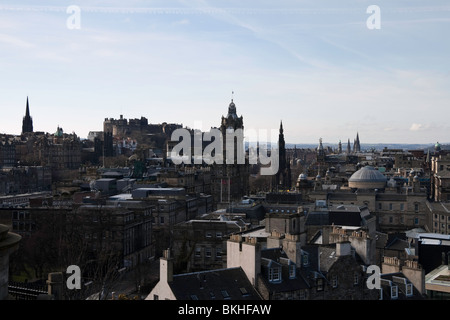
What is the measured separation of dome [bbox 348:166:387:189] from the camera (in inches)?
3223

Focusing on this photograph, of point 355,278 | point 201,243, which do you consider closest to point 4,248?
point 355,278

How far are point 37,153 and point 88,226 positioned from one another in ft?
300

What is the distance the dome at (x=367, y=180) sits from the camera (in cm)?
8188

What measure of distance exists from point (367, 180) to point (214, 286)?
6270 cm

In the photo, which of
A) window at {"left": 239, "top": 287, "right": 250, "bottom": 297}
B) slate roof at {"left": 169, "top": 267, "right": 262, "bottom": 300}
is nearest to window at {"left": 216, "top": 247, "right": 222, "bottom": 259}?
slate roof at {"left": 169, "top": 267, "right": 262, "bottom": 300}

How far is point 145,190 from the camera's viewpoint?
6856 cm

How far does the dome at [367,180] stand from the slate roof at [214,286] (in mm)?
60721

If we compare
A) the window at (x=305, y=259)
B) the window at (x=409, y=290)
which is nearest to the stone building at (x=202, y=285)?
the window at (x=305, y=259)

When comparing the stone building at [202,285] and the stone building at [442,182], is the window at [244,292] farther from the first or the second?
the stone building at [442,182]

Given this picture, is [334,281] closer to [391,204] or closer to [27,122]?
[391,204]

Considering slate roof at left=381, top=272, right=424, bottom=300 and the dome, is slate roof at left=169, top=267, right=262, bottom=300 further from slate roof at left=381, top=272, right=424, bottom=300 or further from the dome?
the dome

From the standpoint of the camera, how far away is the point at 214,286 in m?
23.3

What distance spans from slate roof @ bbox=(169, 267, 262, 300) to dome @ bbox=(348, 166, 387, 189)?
60.7 metres
